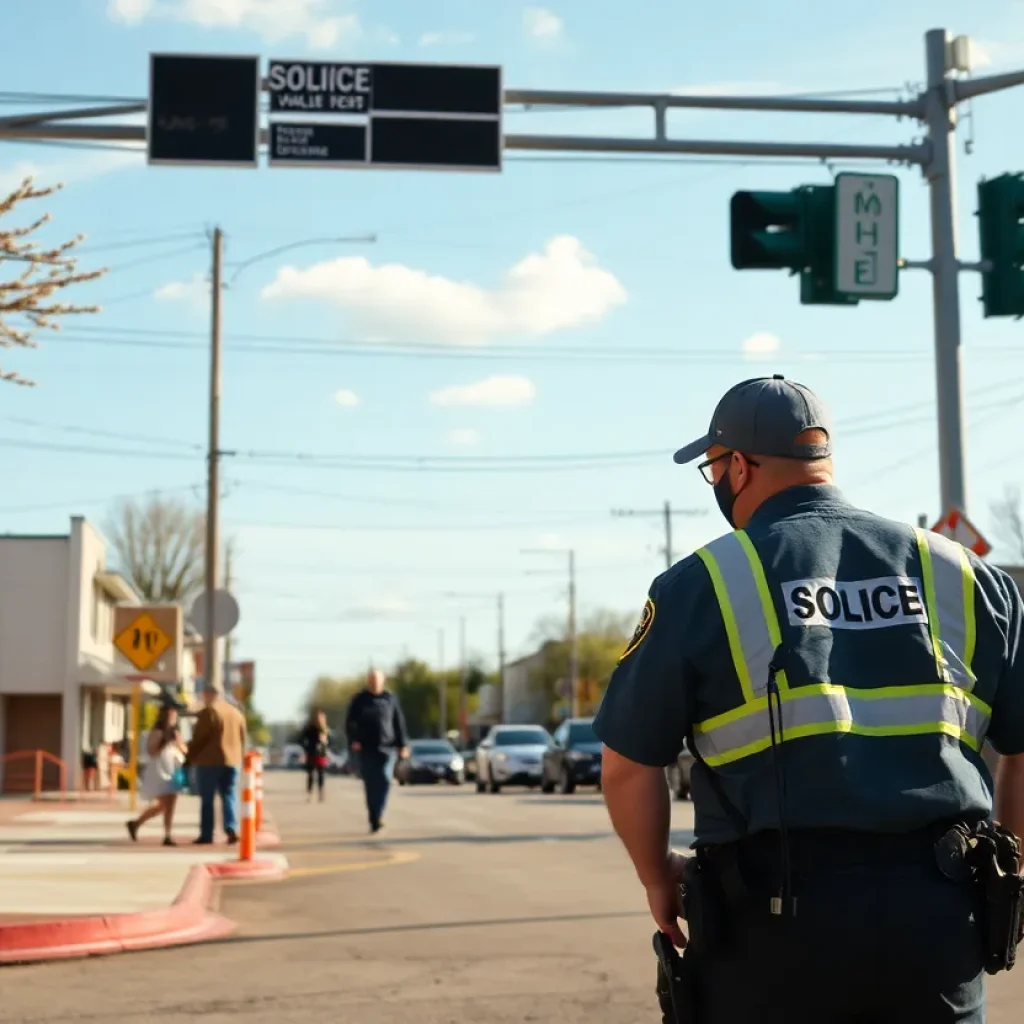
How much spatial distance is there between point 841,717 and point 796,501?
483 millimetres

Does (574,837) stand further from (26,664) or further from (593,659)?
(593,659)

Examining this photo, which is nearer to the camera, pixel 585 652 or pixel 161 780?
pixel 161 780

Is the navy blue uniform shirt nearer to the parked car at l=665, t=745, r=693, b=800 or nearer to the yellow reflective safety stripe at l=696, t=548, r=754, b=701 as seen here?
the yellow reflective safety stripe at l=696, t=548, r=754, b=701

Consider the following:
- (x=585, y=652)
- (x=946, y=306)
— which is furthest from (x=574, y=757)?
(x=585, y=652)

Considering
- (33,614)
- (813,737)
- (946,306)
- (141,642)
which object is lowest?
(813,737)

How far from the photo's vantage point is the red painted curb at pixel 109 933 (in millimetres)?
10314

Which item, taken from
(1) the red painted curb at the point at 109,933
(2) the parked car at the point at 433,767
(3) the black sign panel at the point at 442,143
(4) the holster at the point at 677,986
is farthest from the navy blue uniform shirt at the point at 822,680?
(2) the parked car at the point at 433,767

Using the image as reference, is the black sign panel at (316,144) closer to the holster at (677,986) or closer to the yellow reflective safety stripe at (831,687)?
the yellow reflective safety stripe at (831,687)

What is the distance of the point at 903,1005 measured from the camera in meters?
3.12

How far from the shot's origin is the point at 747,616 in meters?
3.32

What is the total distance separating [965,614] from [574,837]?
18323 millimetres

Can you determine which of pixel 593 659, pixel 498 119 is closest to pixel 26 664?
A: pixel 498 119

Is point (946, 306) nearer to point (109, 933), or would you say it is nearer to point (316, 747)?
point (109, 933)

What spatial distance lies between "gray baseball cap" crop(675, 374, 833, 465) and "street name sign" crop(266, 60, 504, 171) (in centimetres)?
1040
